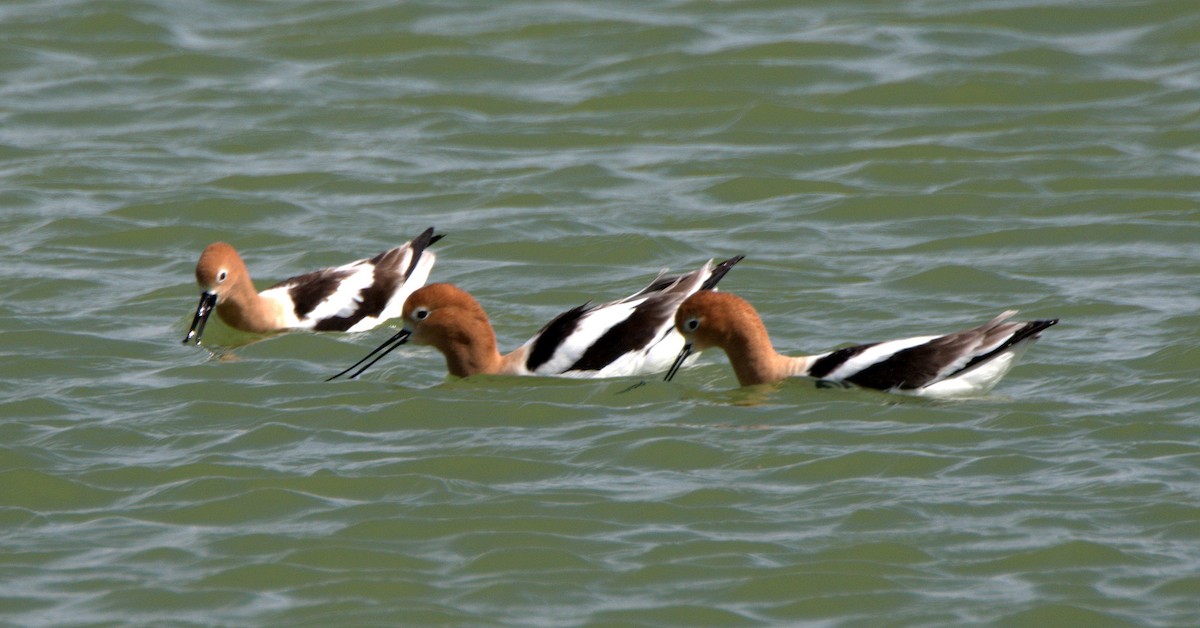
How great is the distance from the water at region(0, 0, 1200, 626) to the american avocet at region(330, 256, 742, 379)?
0.21 meters

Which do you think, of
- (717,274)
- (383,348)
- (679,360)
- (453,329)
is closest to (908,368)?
(679,360)

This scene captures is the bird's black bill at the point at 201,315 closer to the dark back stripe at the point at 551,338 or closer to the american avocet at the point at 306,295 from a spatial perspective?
the american avocet at the point at 306,295

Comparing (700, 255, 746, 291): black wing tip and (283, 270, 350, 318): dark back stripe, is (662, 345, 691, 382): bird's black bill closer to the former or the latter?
(700, 255, 746, 291): black wing tip

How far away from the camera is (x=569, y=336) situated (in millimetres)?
10625

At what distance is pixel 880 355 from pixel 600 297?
2.74 meters

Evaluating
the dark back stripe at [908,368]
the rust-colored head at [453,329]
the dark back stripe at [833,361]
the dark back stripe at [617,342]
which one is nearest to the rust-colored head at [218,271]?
the rust-colored head at [453,329]

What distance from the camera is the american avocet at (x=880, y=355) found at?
9875mm

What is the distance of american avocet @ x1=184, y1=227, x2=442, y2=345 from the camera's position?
38.8ft

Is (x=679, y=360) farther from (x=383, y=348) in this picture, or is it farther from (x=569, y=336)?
Answer: (x=383, y=348)

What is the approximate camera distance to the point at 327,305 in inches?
470

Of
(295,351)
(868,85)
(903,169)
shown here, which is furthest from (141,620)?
(868,85)

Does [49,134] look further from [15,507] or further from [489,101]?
[15,507]

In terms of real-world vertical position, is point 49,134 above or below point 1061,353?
above

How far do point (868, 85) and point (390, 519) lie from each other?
28.3ft
